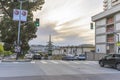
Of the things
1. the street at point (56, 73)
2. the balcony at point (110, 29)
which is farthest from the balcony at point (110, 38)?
the street at point (56, 73)

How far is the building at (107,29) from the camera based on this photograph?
259 feet

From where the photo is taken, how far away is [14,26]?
5369 cm

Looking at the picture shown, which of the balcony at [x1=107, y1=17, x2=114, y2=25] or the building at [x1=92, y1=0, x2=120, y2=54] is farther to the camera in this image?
the balcony at [x1=107, y1=17, x2=114, y2=25]

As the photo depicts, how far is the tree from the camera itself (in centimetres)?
5353

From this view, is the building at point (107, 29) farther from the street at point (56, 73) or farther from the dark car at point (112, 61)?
the street at point (56, 73)

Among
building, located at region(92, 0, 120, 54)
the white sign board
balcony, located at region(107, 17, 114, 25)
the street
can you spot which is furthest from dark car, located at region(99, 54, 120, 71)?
balcony, located at region(107, 17, 114, 25)

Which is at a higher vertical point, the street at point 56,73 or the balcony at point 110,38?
the balcony at point 110,38

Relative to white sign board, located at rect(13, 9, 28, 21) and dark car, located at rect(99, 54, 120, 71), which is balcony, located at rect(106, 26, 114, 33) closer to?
white sign board, located at rect(13, 9, 28, 21)

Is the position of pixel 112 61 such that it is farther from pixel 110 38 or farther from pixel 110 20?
pixel 110 20

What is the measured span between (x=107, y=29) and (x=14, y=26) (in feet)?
136

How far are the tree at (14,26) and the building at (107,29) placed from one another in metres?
28.7

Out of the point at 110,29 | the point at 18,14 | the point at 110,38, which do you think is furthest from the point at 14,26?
the point at 110,29

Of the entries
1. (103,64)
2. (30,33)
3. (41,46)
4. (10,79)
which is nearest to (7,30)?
(30,33)

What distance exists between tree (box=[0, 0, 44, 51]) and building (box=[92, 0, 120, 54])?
2870cm
